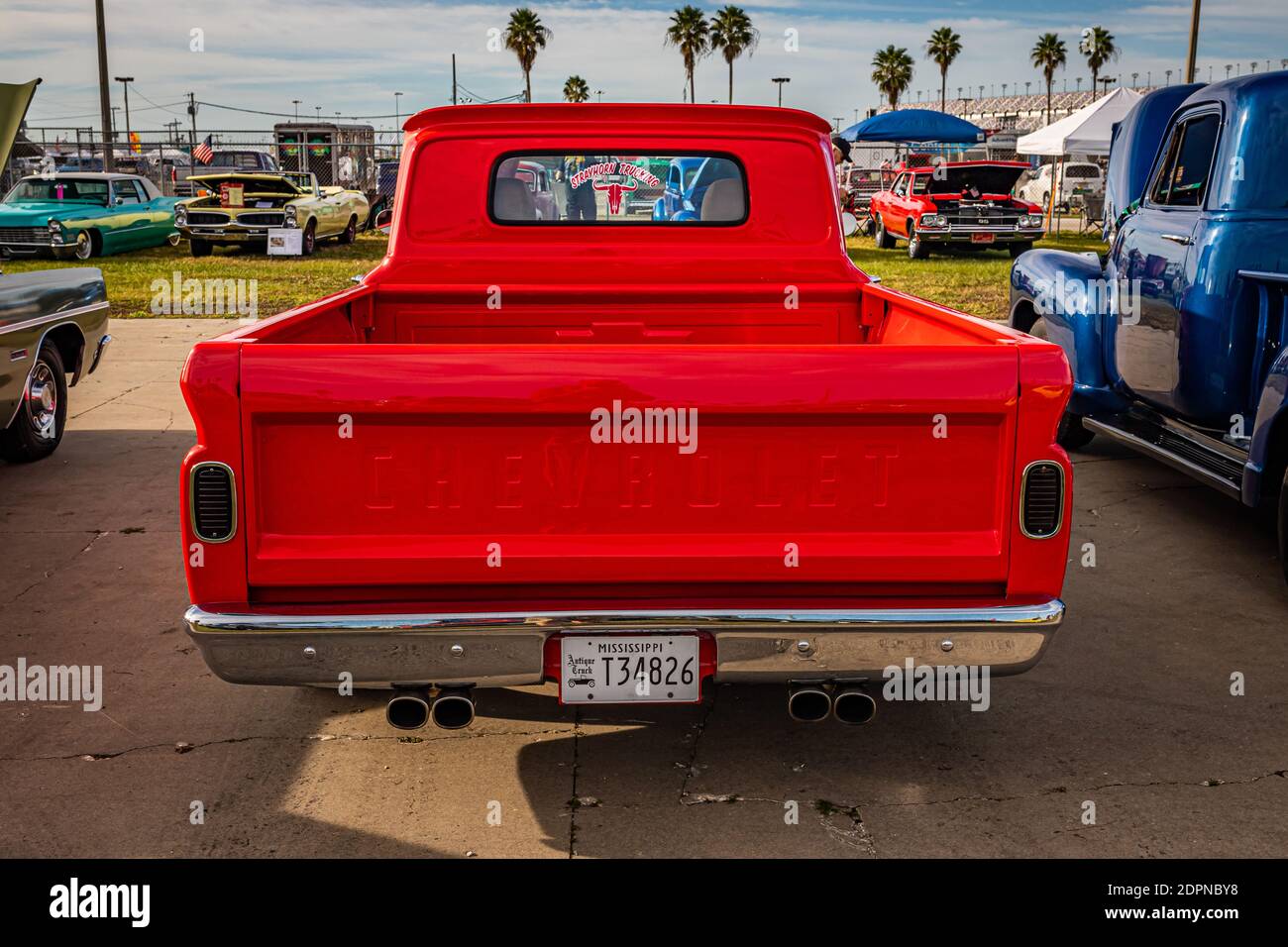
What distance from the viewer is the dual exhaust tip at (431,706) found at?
319 centimetres

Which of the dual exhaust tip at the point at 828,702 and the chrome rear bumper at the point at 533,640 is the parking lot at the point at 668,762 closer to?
the dual exhaust tip at the point at 828,702

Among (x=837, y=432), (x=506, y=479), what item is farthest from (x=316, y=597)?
(x=837, y=432)

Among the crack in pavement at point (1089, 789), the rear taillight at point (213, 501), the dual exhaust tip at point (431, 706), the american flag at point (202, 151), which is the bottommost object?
the crack in pavement at point (1089, 789)

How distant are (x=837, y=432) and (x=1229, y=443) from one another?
11.3 feet

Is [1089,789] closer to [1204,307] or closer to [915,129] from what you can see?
[1204,307]

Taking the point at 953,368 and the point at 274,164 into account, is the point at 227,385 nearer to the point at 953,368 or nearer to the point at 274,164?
the point at 953,368

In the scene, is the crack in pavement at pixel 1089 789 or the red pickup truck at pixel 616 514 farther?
the crack in pavement at pixel 1089 789

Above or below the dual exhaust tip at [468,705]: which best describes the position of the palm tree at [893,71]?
above

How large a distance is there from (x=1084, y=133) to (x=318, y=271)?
14.7m

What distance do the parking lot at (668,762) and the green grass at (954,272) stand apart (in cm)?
899

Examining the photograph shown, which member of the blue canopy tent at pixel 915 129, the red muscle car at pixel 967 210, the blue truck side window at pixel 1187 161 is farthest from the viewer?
the blue canopy tent at pixel 915 129

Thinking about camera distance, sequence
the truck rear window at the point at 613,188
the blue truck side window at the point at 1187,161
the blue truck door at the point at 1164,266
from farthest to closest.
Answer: the blue truck side window at the point at 1187,161 → the blue truck door at the point at 1164,266 → the truck rear window at the point at 613,188

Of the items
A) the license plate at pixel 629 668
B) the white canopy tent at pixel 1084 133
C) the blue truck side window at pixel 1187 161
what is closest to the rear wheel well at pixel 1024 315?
the blue truck side window at pixel 1187 161

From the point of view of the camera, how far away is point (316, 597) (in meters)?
3.06
